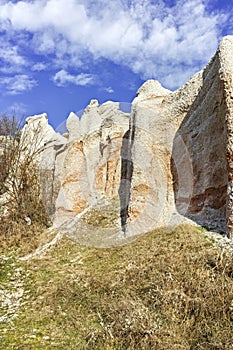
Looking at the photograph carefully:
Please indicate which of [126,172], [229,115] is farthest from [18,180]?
[229,115]

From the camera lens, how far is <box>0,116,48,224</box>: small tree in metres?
12.5

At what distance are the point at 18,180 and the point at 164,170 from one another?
6.37m

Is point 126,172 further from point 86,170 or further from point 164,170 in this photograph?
point 164,170

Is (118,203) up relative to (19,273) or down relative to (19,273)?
up

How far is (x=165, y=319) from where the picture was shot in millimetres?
4648

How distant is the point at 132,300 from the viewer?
5203 mm

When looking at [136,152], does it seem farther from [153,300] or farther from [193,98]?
[153,300]

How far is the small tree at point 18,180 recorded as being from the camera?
1249cm

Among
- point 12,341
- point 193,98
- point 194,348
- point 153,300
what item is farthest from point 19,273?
point 193,98

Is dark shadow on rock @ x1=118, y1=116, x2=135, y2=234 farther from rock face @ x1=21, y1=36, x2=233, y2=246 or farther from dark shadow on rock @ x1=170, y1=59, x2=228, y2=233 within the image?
dark shadow on rock @ x1=170, y1=59, x2=228, y2=233

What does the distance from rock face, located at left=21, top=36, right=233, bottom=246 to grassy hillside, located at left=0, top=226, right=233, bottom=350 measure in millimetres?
854

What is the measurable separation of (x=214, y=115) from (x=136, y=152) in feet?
7.26

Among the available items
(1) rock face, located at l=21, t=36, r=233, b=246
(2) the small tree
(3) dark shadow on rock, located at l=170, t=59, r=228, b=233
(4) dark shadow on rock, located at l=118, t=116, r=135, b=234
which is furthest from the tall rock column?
(2) the small tree

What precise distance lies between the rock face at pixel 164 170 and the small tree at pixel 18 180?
67 centimetres
